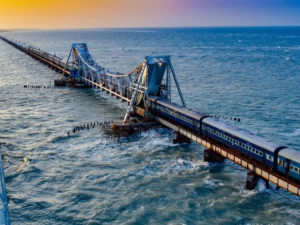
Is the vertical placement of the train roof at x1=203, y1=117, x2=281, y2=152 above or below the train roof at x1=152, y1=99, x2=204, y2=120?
below

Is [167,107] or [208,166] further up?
[167,107]

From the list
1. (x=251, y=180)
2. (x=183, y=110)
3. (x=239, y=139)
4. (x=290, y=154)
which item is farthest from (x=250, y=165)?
(x=183, y=110)

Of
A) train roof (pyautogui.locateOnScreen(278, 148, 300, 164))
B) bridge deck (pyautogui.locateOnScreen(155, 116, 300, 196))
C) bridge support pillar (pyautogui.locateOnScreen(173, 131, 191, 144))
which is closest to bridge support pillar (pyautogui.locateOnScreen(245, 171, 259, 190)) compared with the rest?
bridge deck (pyautogui.locateOnScreen(155, 116, 300, 196))

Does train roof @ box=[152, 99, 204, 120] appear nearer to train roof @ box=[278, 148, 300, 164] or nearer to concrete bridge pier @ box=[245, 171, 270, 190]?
concrete bridge pier @ box=[245, 171, 270, 190]

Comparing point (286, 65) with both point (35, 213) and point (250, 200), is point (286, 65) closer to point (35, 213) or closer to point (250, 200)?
point (250, 200)

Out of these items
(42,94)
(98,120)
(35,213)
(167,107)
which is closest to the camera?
(35,213)

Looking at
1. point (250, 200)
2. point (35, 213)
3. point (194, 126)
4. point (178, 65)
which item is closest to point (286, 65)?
point (178, 65)
